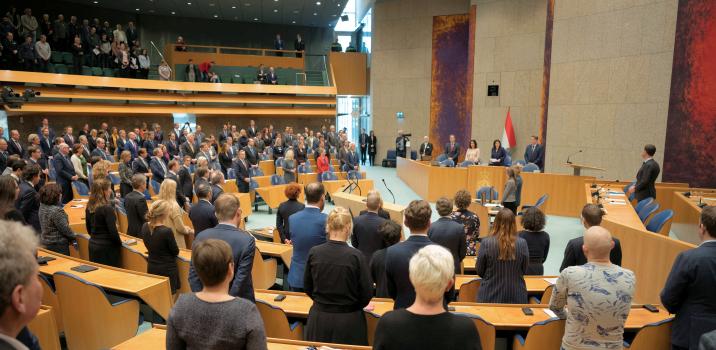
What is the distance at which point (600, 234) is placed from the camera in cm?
267

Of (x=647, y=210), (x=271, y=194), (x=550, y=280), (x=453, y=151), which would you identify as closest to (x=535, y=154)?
(x=453, y=151)

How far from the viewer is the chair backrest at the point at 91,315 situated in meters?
3.62

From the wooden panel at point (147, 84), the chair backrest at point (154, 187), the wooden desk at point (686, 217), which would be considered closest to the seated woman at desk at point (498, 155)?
the wooden desk at point (686, 217)

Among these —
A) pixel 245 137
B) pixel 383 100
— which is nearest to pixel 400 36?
pixel 383 100

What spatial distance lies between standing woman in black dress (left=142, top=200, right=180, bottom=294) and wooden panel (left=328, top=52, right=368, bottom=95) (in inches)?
743

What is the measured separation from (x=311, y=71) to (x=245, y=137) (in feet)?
23.7

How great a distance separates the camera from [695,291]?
2945 mm

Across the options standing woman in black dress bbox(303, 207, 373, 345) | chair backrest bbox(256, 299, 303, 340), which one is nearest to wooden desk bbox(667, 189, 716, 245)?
standing woman in black dress bbox(303, 207, 373, 345)

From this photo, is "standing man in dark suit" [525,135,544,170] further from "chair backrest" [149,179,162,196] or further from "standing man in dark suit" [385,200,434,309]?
"standing man in dark suit" [385,200,434,309]

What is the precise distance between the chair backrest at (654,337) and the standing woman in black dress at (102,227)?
14.8ft

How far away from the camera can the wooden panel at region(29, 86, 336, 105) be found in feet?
50.3

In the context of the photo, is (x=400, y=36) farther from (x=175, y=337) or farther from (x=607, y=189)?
(x=175, y=337)

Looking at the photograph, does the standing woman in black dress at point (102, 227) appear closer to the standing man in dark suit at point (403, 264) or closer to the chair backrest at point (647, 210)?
the standing man in dark suit at point (403, 264)

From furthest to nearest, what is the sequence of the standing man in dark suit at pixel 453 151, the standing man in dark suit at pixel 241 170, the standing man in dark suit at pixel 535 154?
the standing man in dark suit at pixel 453 151, the standing man in dark suit at pixel 535 154, the standing man in dark suit at pixel 241 170
